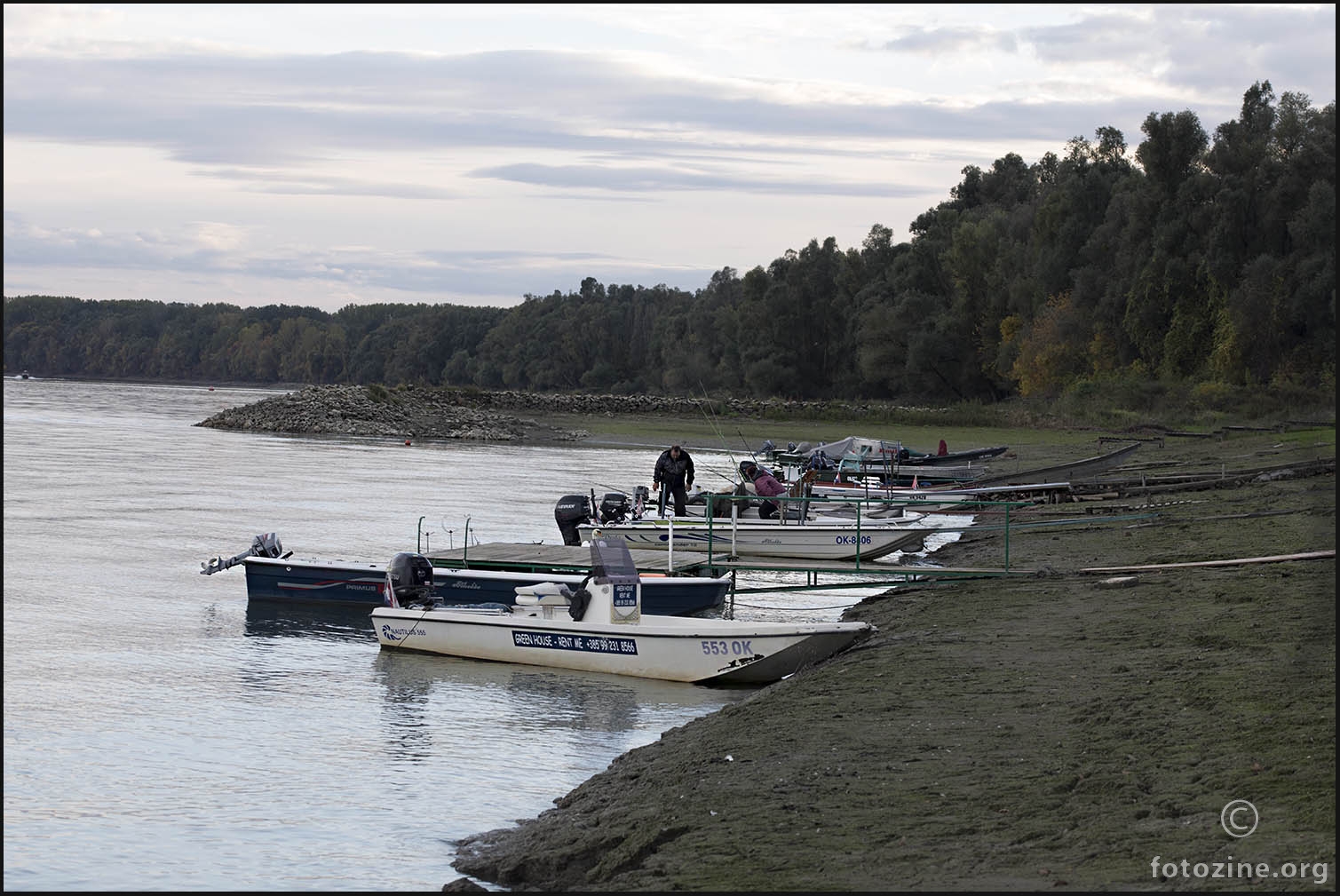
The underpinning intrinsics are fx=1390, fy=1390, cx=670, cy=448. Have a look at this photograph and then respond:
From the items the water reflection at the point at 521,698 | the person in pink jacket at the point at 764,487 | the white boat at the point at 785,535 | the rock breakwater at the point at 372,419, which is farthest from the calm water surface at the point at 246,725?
the rock breakwater at the point at 372,419

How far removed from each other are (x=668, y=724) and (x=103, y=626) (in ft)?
31.5

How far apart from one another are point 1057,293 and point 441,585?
73422mm

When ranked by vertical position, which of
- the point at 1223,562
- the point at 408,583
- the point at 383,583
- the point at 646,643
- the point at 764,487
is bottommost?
the point at 646,643

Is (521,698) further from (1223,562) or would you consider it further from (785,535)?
(785,535)

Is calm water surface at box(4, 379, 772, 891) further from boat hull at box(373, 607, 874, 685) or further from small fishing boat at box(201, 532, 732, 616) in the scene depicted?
small fishing boat at box(201, 532, 732, 616)

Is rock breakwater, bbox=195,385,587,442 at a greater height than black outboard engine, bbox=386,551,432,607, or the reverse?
rock breakwater, bbox=195,385,587,442

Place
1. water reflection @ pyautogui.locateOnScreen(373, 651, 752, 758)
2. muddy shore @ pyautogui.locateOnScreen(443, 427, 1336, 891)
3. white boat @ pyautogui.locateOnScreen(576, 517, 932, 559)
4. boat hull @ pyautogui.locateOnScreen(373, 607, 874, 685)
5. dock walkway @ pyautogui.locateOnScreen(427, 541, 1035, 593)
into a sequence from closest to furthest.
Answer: muddy shore @ pyautogui.locateOnScreen(443, 427, 1336, 891)
water reflection @ pyautogui.locateOnScreen(373, 651, 752, 758)
boat hull @ pyautogui.locateOnScreen(373, 607, 874, 685)
dock walkway @ pyautogui.locateOnScreen(427, 541, 1035, 593)
white boat @ pyautogui.locateOnScreen(576, 517, 932, 559)

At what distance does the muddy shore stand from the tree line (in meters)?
19.5

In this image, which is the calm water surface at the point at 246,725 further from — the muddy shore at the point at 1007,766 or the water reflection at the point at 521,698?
the muddy shore at the point at 1007,766

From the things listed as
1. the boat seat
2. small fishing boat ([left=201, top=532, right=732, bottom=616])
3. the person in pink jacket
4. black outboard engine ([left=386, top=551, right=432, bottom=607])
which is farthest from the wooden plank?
black outboard engine ([left=386, top=551, right=432, bottom=607])

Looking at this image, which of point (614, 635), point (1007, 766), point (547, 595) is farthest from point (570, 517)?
point (1007, 766)

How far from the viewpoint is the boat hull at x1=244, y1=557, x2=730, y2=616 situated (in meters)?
19.9

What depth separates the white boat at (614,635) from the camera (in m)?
16.1

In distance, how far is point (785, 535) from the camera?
82.6ft
